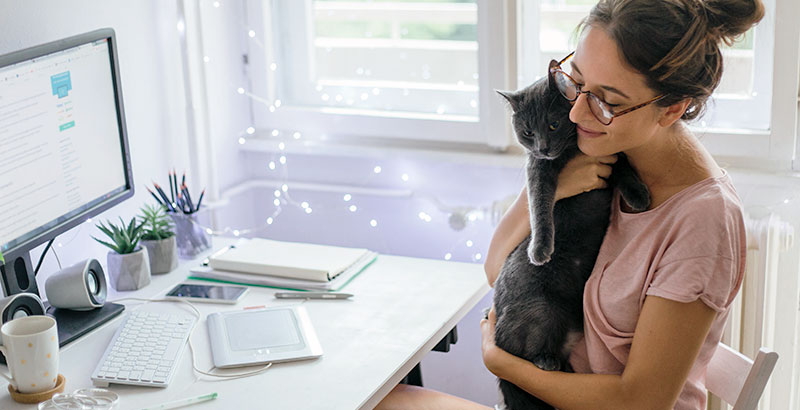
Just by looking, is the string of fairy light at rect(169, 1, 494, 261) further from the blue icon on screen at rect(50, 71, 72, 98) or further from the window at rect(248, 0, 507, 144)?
the blue icon on screen at rect(50, 71, 72, 98)

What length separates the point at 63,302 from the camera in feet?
5.42

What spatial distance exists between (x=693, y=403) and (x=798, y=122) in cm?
78

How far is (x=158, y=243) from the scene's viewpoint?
6.12 feet

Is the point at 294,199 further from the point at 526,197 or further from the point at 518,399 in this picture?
the point at 518,399

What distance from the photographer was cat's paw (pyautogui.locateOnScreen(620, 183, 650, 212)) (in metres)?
1.35

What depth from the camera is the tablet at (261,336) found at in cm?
148

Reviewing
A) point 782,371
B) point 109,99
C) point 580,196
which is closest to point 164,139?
point 109,99

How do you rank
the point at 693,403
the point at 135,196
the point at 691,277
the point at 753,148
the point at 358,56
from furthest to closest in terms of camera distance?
the point at 358,56
the point at 135,196
the point at 753,148
the point at 693,403
the point at 691,277

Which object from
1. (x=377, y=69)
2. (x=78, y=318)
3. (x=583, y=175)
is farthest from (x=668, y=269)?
(x=377, y=69)

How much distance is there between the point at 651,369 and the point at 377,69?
128 cm

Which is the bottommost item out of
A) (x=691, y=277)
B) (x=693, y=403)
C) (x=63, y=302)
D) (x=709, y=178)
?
(x=693, y=403)

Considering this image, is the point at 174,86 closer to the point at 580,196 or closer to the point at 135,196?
the point at 135,196

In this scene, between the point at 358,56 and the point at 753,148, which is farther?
the point at 358,56

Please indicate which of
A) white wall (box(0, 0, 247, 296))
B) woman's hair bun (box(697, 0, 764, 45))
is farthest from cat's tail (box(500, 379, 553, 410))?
white wall (box(0, 0, 247, 296))
